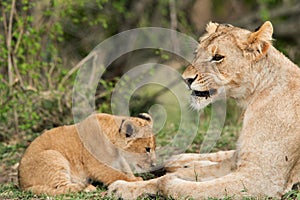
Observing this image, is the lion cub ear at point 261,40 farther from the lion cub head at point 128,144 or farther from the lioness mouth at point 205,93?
the lion cub head at point 128,144

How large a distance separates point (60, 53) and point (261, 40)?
255 inches

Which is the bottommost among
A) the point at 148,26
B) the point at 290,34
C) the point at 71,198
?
the point at 71,198

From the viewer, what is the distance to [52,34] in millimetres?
9633

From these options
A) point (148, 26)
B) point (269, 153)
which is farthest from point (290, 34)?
point (269, 153)

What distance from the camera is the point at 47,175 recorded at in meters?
6.07

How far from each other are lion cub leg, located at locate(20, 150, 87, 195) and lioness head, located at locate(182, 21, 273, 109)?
150cm

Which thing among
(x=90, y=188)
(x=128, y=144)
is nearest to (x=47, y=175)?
(x=90, y=188)

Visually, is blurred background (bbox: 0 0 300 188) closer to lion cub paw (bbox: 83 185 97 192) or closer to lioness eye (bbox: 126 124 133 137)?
lion cub paw (bbox: 83 185 97 192)

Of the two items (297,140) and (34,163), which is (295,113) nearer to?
A: (297,140)

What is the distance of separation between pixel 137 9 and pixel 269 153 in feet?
25.4

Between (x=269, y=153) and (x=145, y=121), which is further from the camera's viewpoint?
(x=145, y=121)

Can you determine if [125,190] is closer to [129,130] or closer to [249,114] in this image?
[129,130]

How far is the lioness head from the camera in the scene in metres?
5.45

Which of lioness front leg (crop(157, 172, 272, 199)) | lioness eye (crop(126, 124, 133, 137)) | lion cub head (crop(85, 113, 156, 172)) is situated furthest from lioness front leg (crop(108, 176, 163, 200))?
lioness eye (crop(126, 124, 133, 137))
